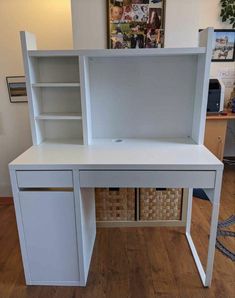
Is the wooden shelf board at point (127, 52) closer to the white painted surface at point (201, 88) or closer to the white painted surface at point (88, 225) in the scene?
the white painted surface at point (201, 88)

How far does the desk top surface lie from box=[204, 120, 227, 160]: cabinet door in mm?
1474

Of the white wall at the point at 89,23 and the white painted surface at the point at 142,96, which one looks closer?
the white painted surface at the point at 142,96

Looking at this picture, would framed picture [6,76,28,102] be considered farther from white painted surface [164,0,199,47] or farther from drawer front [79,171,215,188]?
drawer front [79,171,215,188]

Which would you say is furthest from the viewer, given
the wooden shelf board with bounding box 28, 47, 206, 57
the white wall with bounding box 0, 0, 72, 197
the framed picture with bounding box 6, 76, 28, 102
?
the framed picture with bounding box 6, 76, 28, 102

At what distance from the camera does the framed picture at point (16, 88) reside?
263 cm

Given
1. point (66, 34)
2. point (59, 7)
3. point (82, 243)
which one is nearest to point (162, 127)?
point (82, 243)

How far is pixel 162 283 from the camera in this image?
1646 mm

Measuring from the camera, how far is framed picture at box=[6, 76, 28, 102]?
2.63 meters

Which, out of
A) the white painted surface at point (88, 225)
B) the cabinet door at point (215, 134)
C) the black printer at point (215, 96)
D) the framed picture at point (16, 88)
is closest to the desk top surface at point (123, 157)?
the white painted surface at point (88, 225)

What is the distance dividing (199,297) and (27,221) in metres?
1.16

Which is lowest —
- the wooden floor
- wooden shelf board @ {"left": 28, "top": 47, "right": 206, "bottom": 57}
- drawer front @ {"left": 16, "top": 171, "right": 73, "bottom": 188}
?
the wooden floor

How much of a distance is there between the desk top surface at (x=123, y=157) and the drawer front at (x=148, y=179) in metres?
0.03

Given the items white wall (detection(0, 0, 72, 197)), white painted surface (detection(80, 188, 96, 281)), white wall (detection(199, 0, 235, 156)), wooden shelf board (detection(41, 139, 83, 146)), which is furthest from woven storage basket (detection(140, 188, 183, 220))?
white wall (detection(199, 0, 235, 156))

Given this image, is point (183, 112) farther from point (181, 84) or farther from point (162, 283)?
point (162, 283)
